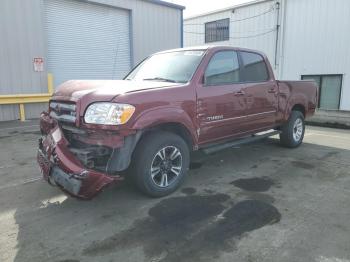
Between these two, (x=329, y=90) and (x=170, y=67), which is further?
(x=329, y=90)

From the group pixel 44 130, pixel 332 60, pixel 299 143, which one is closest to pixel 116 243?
pixel 44 130

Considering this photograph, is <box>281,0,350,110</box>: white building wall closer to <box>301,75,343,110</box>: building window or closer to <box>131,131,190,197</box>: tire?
<box>301,75,343,110</box>: building window

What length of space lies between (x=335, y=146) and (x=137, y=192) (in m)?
5.02

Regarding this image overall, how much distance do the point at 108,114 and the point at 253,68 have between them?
3080mm

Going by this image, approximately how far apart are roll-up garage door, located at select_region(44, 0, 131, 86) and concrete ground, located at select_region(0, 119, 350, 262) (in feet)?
23.9

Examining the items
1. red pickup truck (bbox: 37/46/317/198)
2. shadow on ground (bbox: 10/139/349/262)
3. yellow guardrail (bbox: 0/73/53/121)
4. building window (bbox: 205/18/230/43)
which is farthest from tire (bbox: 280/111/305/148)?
building window (bbox: 205/18/230/43)

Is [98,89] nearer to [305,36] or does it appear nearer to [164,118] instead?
[164,118]

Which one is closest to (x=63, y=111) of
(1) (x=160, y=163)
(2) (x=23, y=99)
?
(1) (x=160, y=163)

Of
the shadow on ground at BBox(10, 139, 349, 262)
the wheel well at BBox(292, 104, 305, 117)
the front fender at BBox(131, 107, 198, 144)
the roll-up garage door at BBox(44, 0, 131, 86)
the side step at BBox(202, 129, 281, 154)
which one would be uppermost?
the roll-up garage door at BBox(44, 0, 131, 86)

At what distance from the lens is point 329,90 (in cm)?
1575

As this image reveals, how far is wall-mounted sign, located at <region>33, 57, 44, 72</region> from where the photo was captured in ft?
35.1

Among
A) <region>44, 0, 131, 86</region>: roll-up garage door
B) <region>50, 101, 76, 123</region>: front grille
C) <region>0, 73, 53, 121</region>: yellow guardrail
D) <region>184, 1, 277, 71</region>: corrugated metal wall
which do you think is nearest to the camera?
<region>50, 101, 76, 123</region>: front grille

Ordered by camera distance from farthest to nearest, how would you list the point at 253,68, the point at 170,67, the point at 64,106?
the point at 253,68 < the point at 170,67 < the point at 64,106

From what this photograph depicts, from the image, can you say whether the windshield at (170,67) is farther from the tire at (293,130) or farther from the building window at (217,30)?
the building window at (217,30)
